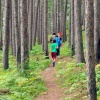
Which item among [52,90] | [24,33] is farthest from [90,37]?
[24,33]

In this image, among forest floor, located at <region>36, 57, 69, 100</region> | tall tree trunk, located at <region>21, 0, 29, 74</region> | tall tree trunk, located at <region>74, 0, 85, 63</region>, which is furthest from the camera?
tall tree trunk, located at <region>74, 0, 85, 63</region>

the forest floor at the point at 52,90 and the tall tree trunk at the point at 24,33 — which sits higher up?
the tall tree trunk at the point at 24,33

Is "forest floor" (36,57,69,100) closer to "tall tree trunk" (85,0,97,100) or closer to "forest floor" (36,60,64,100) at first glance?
"forest floor" (36,60,64,100)

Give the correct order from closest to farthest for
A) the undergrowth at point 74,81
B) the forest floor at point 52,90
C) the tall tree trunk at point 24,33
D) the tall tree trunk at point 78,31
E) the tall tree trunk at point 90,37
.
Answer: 1. the tall tree trunk at point 90,37
2. the undergrowth at point 74,81
3. the forest floor at point 52,90
4. the tall tree trunk at point 24,33
5. the tall tree trunk at point 78,31

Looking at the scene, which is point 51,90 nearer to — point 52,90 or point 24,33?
point 52,90

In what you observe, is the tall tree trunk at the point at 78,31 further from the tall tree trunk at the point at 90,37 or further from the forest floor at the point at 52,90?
the tall tree trunk at the point at 90,37

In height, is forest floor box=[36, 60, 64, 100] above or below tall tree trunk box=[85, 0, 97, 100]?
below

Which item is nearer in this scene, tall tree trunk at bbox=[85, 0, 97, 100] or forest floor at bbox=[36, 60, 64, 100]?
tall tree trunk at bbox=[85, 0, 97, 100]

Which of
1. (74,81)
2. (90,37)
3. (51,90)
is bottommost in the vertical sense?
(51,90)

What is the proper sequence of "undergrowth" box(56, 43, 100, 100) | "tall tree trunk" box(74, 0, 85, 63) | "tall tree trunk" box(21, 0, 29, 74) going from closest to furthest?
"undergrowth" box(56, 43, 100, 100)
"tall tree trunk" box(21, 0, 29, 74)
"tall tree trunk" box(74, 0, 85, 63)

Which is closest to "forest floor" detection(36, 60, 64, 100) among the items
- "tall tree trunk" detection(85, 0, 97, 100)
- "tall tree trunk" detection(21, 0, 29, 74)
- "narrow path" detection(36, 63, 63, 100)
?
"narrow path" detection(36, 63, 63, 100)

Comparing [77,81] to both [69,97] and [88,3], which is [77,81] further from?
[88,3]

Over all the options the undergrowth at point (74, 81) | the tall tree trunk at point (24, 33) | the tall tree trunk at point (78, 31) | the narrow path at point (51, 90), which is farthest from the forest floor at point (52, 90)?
the tall tree trunk at point (78, 31)

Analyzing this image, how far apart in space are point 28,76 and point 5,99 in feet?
14.8
